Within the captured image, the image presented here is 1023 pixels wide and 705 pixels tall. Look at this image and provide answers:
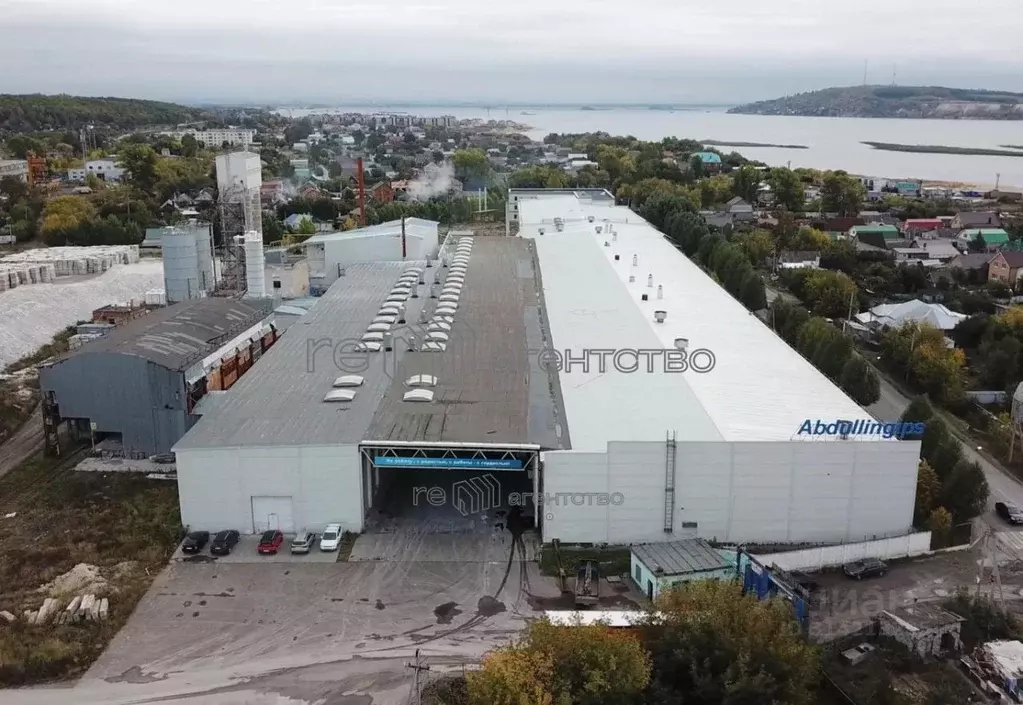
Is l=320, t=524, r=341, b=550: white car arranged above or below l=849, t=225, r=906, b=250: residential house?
below

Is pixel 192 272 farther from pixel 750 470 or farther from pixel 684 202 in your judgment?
pixel 684 202

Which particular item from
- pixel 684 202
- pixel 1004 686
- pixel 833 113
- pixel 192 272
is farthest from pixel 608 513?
pixel 833 113

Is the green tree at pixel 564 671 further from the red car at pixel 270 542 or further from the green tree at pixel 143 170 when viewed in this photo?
the green tree at pixel 143 170

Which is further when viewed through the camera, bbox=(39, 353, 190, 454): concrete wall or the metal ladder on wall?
bbox=(39, 353, 190, 454): concrete wall

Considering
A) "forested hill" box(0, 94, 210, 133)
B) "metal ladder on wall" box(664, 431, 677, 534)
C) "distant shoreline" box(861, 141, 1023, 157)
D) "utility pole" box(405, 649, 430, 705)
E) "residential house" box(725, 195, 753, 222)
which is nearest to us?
"utility pole" box(405, 649, 430, 705)

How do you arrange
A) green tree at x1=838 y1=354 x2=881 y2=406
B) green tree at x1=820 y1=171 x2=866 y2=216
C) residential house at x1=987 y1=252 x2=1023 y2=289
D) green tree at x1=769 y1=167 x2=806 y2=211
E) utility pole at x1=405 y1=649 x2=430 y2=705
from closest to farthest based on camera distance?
1. utility pole at x1=405 y1=649 x2=430 y2=705
2. green tree at x1=838 y1=354 x2=881 y2=406
3. residential house at x1=987 y1=252 x2=1023 y2=289
4. green tree at x1=820 y1=171 x2=866 y2=216
5. green tree at x1=769 y1=167 x2=806 y2=211

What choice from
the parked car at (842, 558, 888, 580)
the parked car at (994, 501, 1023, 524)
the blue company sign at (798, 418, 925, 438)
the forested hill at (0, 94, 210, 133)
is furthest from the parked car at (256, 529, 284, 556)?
the forested hill at (0, 94, 210, 133)

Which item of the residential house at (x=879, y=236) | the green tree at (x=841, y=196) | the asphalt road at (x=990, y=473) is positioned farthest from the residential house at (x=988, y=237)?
the asphalt road at (x=990, y=473)

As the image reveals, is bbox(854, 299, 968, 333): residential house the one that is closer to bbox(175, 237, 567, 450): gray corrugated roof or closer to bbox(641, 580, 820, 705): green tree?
bbox(175, 237, 567, 450): gray corrugated roof
